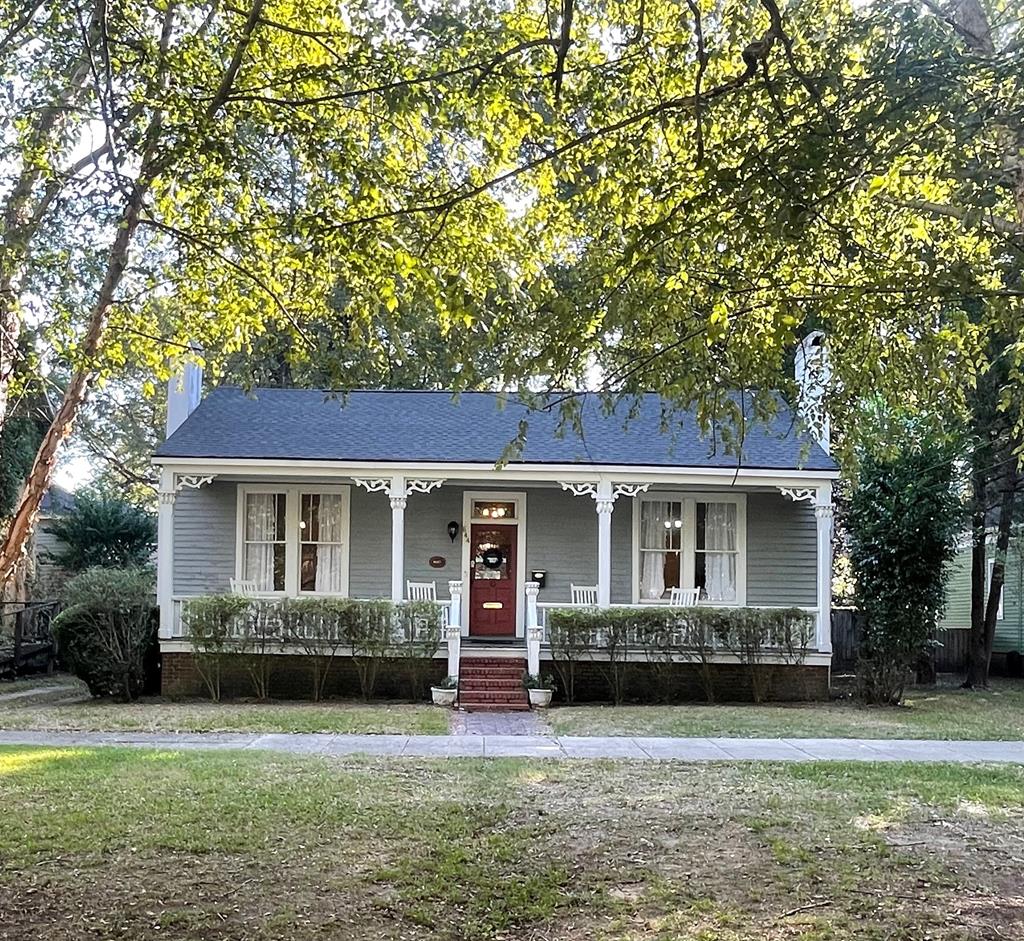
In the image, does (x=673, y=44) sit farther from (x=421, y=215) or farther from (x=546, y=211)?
(x=421, y=215)

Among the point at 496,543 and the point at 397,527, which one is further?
the point at 496,543

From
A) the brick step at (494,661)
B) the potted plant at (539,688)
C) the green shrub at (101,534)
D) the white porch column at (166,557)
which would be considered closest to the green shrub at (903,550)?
the potted plant at (539,688)

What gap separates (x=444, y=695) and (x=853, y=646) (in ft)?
39.3

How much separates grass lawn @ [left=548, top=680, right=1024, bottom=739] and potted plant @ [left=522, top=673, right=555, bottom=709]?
0.41 m

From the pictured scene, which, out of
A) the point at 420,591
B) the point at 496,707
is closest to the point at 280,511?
the point at 420,591

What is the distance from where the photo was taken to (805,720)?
13.0m

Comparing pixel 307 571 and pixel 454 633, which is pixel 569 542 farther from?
pixel 307 571

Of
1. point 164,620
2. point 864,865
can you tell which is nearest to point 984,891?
point 864,865

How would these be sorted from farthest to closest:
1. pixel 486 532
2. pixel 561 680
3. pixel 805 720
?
pixel 486 532 → pixel 561 680 → pixel 805 720

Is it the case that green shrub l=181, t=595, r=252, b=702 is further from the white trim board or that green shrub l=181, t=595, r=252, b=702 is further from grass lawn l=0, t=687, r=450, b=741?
the white trim board

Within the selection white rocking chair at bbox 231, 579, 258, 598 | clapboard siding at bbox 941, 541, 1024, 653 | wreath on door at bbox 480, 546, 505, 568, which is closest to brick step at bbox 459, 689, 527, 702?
wreath on door at bbox 480, 546, 505, 568

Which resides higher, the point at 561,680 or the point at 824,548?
the point at 824,548

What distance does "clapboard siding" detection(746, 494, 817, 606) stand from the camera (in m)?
17.2

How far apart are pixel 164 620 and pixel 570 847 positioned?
1083 centimetres
